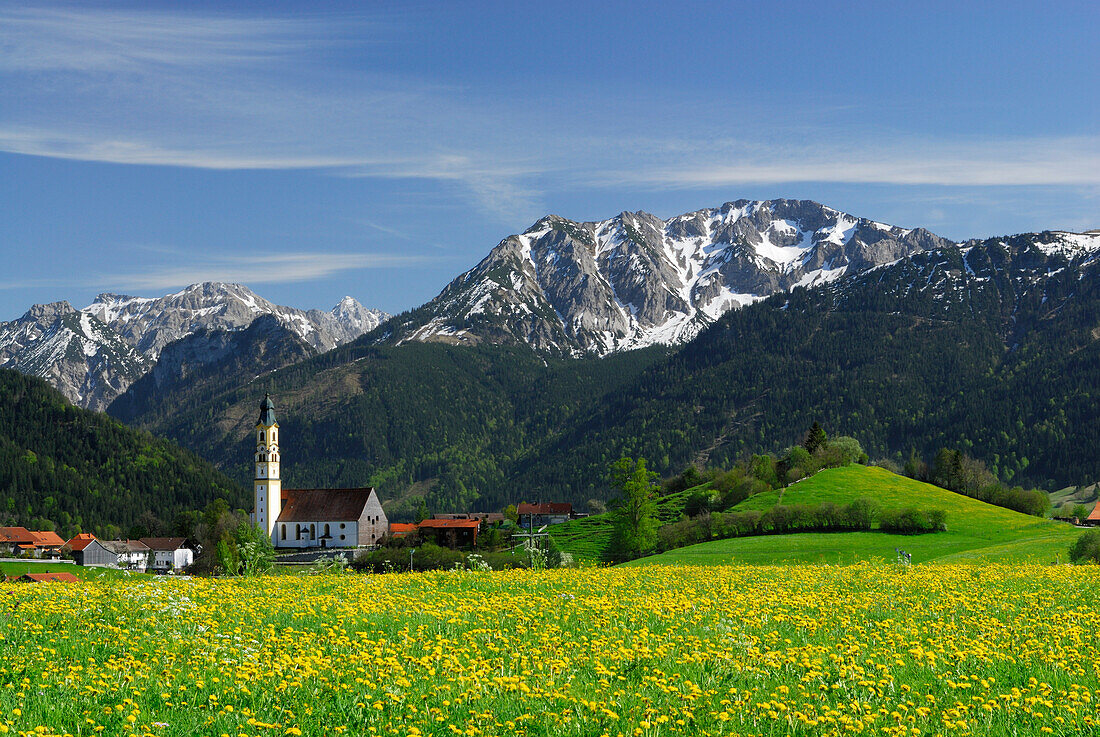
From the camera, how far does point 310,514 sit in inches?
6949

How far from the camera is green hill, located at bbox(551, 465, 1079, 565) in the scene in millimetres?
75062

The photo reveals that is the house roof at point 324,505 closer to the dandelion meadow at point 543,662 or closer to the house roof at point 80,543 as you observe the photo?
the house roof at point 80,543

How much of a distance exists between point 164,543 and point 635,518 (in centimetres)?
11765

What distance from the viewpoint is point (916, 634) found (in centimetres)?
1798

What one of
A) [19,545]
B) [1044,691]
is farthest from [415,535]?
[1044,691]

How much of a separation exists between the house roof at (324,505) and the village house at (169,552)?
73.5ft

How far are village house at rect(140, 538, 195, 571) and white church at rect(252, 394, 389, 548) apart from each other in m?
20.6

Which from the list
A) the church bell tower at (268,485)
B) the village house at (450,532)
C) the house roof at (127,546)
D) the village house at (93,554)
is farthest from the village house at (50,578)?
the house roof at (127,546)

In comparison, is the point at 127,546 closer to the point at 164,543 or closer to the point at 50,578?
the point at 164,543

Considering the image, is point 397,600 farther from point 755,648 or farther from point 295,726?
point 295,726

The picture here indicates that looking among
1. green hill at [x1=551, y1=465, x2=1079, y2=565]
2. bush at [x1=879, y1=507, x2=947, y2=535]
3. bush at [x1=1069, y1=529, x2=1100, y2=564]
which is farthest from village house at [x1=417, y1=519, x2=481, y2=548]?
bush at [x1=1069, y1=529, x2=1100, y2=564]

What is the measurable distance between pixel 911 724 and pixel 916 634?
252 inches

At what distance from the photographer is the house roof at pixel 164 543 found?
626 ft

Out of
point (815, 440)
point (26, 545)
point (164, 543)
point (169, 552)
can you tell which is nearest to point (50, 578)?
point (815, 440)
